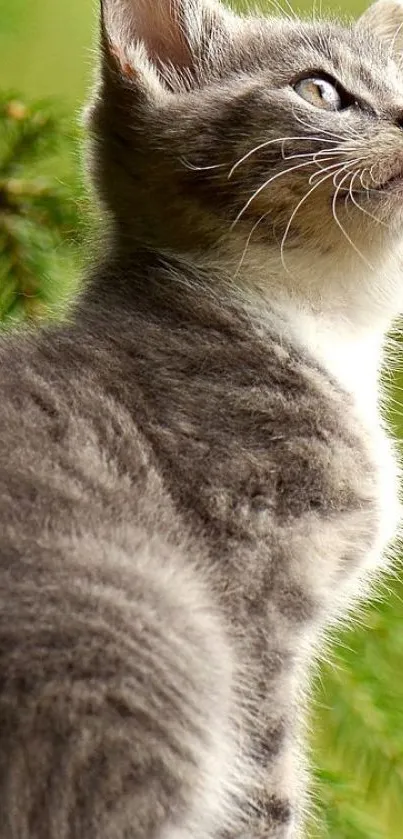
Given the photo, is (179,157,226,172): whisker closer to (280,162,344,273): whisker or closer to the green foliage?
(280,162,344,273): whisker

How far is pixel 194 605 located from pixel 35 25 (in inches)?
44.9

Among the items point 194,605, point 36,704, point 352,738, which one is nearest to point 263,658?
point 194,605

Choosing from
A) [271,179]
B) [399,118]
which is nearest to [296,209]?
[271,179]

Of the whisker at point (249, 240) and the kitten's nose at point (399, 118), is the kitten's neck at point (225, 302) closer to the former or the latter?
the whisker at point (249, 240)

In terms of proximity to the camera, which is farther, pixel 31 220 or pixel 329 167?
pixel 31 220

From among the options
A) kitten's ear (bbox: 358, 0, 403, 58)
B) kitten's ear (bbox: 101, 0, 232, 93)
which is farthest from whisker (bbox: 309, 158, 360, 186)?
kitten's ear (bbox: 358, 0, 403, 58)

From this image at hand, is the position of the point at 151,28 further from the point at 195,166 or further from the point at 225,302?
the point at 225,302

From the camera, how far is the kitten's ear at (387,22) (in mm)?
978

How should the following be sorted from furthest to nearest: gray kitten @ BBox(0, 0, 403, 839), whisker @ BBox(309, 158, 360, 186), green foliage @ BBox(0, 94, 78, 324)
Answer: green foliage @ BBox(0, 94, 78, 324)
whisker @ BBox(309, 158, 360, 186)
gray kitten @ BBox(0, 0, 403, 839)

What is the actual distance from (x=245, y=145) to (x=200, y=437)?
245 mm

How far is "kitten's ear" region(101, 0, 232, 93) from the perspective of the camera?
0.78 m

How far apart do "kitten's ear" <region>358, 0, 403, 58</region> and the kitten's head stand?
0.40ft

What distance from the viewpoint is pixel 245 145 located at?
0.77 m

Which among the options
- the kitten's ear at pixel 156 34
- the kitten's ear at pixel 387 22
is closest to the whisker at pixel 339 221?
the kitten's ear at pixel 156 34
